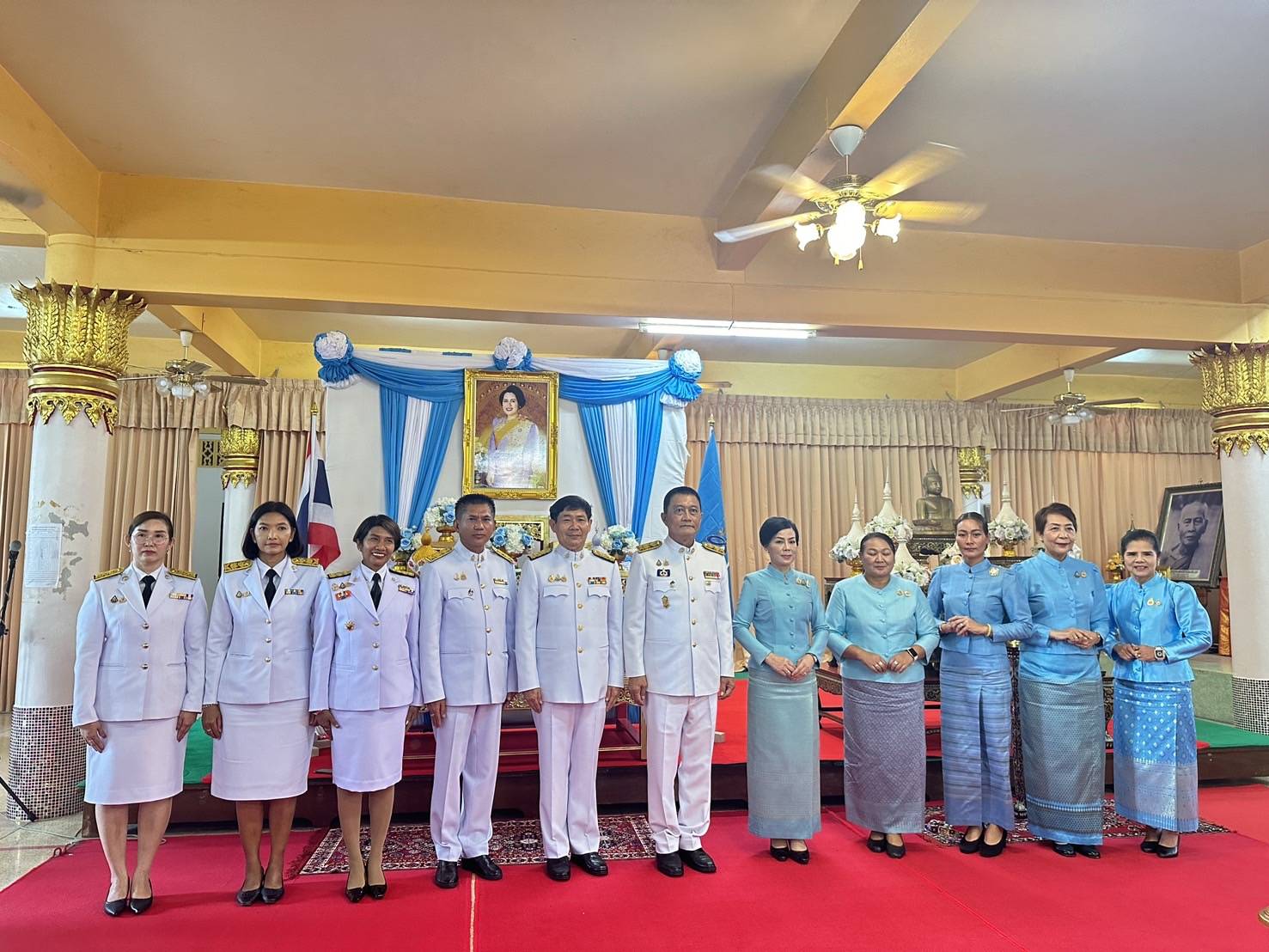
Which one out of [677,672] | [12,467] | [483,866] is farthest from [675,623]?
[12,467]

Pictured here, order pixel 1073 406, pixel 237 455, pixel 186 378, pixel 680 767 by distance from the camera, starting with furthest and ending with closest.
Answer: pixel 237 455 < pixel 1073 406 < pixel 186 378 < pixel 680 767

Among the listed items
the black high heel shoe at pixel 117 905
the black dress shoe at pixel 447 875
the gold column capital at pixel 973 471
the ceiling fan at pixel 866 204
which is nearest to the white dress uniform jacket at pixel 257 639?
the black high heel shoe at pixel 117 905

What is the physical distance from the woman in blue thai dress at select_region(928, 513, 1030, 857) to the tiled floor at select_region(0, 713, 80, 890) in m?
4.37

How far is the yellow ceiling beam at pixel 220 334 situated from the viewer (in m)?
7.30

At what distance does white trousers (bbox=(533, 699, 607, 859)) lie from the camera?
393 centimetres

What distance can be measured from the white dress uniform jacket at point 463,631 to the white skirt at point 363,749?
0.22m

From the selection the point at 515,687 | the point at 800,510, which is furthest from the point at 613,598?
the point at 800,510

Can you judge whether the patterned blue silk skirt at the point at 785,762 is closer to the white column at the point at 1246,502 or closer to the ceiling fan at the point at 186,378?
the white column at the point at 1246,502

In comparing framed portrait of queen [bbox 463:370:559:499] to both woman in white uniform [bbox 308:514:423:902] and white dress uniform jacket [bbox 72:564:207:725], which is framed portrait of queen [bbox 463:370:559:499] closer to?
woman in white uniform [bbox 308:514:423:902]

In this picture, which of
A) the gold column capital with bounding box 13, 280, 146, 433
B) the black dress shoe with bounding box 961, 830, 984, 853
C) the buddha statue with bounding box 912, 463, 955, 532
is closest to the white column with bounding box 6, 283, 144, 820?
the gold column capital with bounding box 13, 280, 146, 433

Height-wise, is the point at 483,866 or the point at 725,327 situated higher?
the point at 725,327

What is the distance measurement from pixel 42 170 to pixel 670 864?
188 inches

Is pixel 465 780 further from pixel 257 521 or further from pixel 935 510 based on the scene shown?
pixel 935 510

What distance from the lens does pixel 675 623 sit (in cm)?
407
